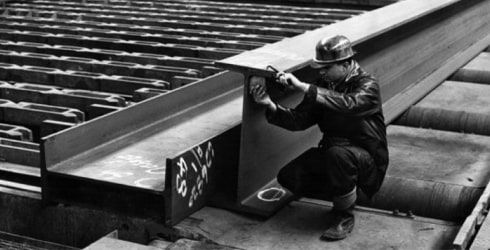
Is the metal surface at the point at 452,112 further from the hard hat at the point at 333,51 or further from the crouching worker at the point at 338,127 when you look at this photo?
the hard hat at the point at 333,51

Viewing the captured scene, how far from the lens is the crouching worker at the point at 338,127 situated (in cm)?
541

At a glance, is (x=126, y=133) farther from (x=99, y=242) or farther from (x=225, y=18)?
(x=225, y=18)

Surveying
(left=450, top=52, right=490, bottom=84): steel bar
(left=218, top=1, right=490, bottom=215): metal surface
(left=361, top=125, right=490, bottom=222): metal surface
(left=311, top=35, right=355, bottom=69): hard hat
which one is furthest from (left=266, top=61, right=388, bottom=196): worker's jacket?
(left=450, top=52, right=490, bottom=84): steel bar

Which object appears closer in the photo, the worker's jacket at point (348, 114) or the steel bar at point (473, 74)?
the worker's jacket at point (348, 114)

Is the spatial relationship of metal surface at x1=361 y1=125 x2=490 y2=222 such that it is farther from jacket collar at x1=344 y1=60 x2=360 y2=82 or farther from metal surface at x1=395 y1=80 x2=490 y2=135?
jacket collar at x1=344 y1=60 x2=360 y2=82

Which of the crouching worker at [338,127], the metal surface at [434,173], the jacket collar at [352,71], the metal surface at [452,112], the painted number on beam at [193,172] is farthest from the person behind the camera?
the metal surface at [452,112]

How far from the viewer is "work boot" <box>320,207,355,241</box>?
5422 mm

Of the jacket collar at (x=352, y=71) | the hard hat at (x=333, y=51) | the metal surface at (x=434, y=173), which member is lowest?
the metal surface at (x=434, y=173)

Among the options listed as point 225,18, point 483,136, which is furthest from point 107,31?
point 483,136

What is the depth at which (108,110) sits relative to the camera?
673 centimetres

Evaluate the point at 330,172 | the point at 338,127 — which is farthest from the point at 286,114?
the point at 330,172

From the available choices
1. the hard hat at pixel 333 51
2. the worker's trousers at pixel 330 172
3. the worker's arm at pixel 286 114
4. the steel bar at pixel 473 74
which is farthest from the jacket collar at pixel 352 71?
the steel bar at pixel 473 74

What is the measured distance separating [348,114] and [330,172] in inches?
16.6

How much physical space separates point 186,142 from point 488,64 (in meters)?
6.43
